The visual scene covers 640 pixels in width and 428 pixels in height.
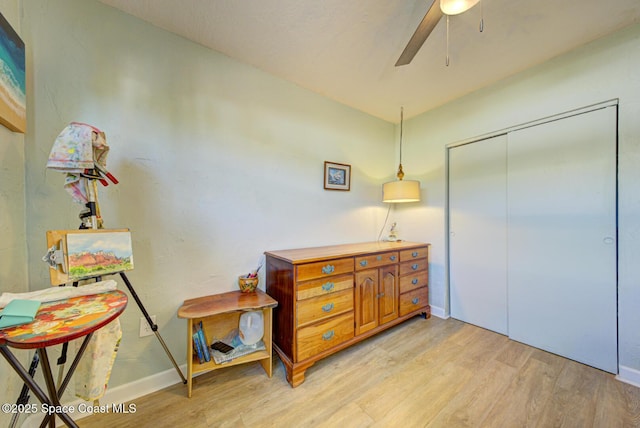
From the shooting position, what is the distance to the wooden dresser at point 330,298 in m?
1.58

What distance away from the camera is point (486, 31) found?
1.58 metres

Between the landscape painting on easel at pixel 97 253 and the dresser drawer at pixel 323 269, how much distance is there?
97 centimetres

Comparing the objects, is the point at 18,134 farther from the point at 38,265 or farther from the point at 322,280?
the point at 322,280

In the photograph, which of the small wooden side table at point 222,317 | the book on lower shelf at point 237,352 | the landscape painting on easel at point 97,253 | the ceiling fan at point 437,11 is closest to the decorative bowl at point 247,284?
the small wooden side table at point 222,317

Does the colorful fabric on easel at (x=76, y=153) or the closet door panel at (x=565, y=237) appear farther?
the closet door panel at (x=565, y=237)

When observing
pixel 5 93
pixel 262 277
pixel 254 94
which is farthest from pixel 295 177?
pixel 5 93

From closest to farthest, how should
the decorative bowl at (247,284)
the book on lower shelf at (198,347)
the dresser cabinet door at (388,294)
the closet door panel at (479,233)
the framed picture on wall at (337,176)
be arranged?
the book on lower shelf at (198,347) < the decorative bowl at (247,284) < the dresser cabinet door at (388,294) < the closet door panel at (479,233) < the framed picture on wall at (337,176)

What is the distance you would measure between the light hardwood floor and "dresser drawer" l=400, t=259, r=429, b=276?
0.70 meters

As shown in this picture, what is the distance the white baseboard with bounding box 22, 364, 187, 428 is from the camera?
1.27 metres

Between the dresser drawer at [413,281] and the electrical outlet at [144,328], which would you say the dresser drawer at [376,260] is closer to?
the dresser drawer at [413,281]

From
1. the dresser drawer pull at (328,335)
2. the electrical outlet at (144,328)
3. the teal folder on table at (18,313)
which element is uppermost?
the teal folder on table at (18,313)

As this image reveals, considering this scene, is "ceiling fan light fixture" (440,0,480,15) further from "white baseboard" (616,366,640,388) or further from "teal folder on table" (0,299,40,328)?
"white baseboard" (616,366,640,388)

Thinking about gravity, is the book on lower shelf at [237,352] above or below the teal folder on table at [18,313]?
below

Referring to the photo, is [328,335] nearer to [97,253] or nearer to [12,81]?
[97,253]
